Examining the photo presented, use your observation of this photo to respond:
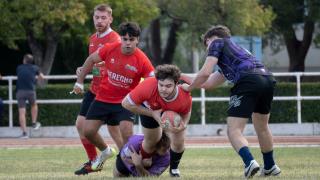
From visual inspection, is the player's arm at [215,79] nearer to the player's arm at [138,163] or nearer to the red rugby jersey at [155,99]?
the red rugby jersey at [155,99]

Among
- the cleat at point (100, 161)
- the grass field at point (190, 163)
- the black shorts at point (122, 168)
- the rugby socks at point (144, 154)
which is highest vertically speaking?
the rugby socks at point (144, 154)

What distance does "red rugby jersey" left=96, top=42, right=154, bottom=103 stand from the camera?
1277 cm

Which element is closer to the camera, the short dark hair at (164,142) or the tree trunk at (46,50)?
the short dark hair at (164,142)

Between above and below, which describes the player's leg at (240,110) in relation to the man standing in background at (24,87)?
above

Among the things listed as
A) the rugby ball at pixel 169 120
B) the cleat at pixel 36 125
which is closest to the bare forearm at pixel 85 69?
the rugby ball at pixel 169 120

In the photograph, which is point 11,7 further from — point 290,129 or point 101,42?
point 101,42

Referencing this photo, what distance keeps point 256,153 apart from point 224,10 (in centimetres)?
1005

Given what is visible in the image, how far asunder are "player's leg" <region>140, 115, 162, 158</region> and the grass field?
401 mm

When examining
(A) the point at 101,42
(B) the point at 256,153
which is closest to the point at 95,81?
(A) the point at 101,42

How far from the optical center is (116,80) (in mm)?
12977

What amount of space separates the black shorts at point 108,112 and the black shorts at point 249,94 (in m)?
2.06

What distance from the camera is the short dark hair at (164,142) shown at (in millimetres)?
12250

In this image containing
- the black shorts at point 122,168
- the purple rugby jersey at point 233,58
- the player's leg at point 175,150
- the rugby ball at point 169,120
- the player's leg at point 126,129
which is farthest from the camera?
the player's leg at point 126,129

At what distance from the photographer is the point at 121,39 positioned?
12812mm
